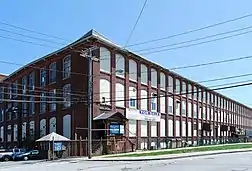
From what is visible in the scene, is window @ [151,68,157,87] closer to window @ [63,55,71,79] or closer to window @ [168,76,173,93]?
window @ [168,76,173,93]

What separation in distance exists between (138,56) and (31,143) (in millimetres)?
17231

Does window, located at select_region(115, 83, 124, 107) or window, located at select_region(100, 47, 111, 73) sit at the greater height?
window, located at select_region(100, 47, 111, 73)

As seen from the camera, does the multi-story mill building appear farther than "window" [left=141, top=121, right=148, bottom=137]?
No

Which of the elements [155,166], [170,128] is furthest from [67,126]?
[155,166]

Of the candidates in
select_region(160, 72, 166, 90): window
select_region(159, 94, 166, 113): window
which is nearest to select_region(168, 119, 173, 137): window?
select_region(159, 94, 166, 113): window

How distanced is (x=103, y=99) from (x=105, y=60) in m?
4.50

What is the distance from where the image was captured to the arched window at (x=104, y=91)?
44.2 m

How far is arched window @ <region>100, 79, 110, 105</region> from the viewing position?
145 feet

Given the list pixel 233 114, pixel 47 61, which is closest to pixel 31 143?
pixel 47 61

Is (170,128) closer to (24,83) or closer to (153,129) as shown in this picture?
(153,129)

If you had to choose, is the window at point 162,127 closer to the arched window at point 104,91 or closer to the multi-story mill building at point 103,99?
the multi-story mill building at point 103,99

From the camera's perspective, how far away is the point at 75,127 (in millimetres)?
44031

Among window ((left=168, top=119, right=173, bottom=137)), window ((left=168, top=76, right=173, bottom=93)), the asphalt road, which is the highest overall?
window ((left=168, top=76, right=173, bottom=93))

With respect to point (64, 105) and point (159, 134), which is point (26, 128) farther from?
point (159, 134)
